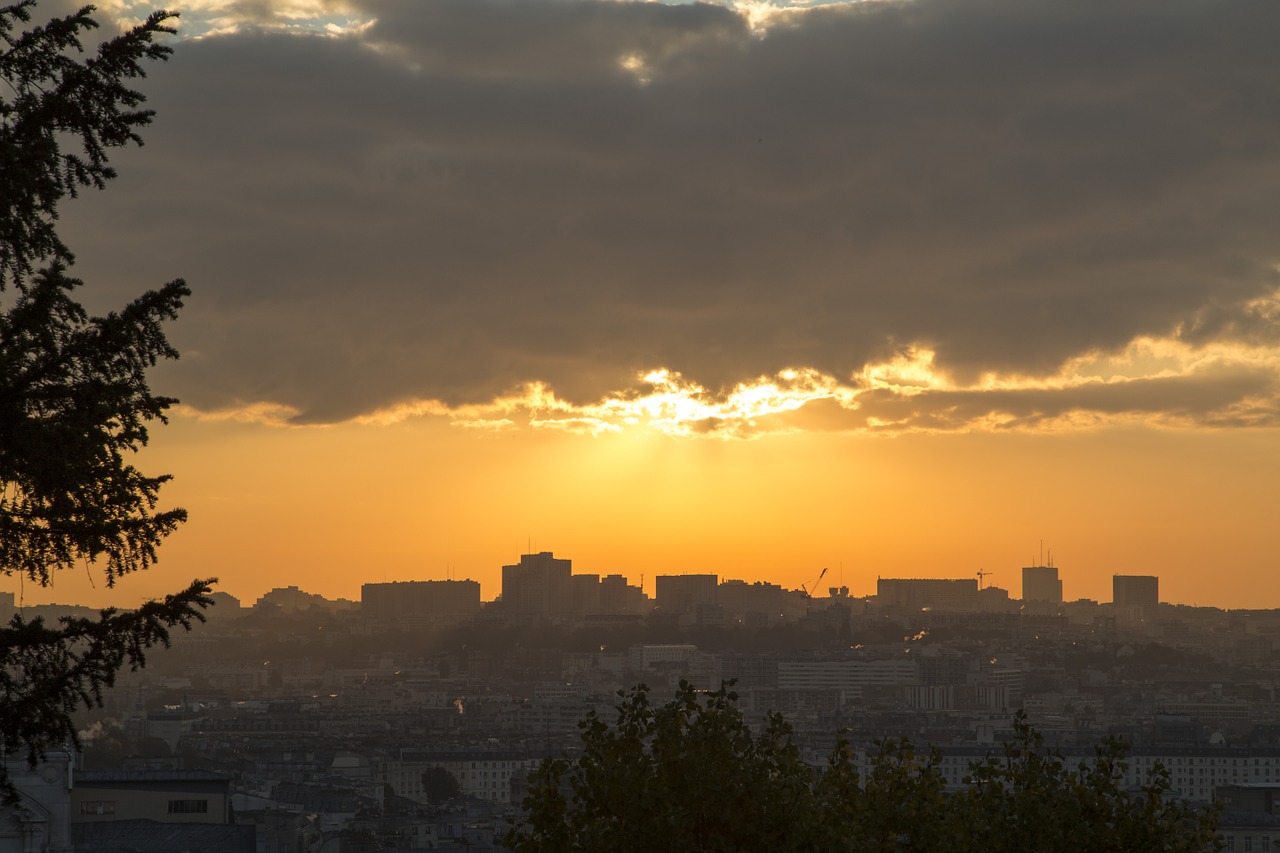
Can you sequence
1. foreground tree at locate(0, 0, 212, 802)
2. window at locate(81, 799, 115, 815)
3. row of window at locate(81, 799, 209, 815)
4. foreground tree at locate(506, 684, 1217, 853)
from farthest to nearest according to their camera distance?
row of window at locate(81, 799, 209, 815), window at locate(81, 799, 115, 815), foreground tree at locate(506, 684, 1217, 853), foreground tree at locate(0, 0, 212, 802)

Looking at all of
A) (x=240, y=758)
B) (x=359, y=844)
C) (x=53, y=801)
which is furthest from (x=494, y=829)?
(x=53, y=801)

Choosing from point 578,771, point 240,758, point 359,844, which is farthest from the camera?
point 240,758

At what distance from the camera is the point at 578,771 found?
1877 centimetres

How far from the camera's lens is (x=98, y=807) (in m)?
38.0

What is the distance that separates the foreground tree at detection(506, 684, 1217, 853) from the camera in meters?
17.4

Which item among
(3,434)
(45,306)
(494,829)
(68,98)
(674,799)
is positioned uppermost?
(68,98)

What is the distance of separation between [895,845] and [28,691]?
9545mm

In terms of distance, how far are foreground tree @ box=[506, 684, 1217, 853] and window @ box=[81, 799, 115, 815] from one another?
20153 millimetres

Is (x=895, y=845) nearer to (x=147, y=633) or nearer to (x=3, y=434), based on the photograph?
(x=147, y=633)

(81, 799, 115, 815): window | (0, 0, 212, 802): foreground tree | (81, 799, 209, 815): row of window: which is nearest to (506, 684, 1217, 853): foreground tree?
(0, 0, 212, 802): foreground tree

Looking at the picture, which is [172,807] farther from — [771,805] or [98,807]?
[771,805]

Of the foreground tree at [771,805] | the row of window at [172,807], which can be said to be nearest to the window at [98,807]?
the row of window at [172,807]

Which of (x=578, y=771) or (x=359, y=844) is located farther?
(x=359, y=844)

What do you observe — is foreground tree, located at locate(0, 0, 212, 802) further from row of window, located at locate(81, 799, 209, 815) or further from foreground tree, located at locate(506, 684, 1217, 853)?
row of window, located at locate(81, 799, 209, 815)
